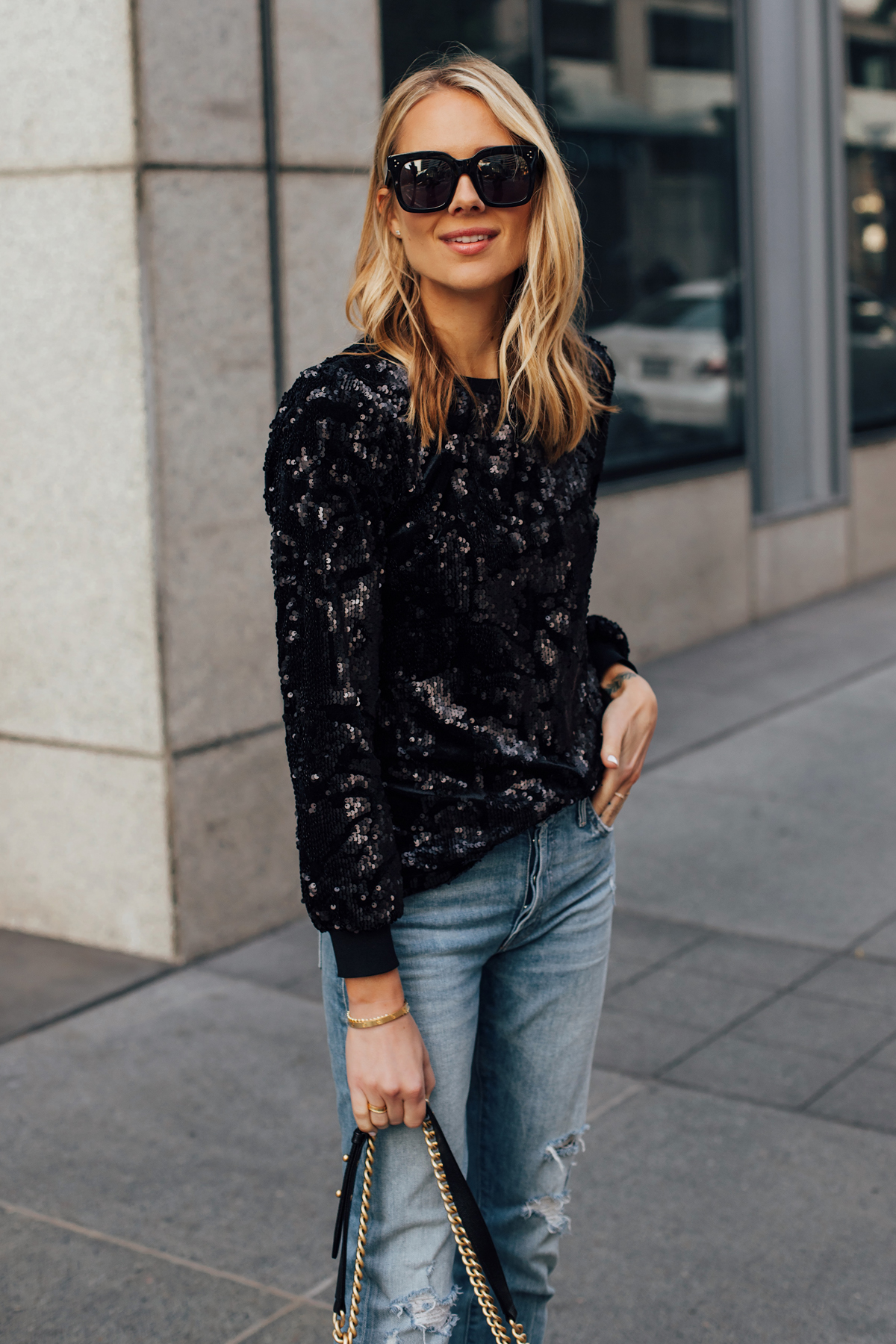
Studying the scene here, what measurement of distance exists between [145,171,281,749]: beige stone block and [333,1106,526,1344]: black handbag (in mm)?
2826

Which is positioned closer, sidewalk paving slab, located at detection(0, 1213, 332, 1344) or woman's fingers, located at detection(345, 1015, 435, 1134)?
woman's fingers, located at detection(345, 1015, 435, 1134)

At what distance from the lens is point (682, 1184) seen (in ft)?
11.6

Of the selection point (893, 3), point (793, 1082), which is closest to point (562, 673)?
point (793, 1082)

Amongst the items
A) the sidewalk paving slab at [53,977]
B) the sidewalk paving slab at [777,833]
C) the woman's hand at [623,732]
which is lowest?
the sidewalk paving slab at [53,977]

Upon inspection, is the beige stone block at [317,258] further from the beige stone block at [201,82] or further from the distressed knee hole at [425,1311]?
the distressed knee hole at [425,1311]

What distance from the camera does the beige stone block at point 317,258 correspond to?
501 cm

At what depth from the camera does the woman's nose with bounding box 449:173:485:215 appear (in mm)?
2051

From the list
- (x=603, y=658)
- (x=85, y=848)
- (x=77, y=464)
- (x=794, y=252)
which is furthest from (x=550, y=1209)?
(x=794, y=252)

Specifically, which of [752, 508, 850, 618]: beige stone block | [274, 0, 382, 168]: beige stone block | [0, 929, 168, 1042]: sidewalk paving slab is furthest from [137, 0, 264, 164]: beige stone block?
[752, 508, 850, 618]: beige stone block

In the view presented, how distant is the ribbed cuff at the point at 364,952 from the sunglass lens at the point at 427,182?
901mm

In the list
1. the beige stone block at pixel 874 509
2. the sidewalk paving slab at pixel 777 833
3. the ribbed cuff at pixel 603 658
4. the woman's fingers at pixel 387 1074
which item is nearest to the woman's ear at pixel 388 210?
the ribbed cuff at pixel 603 658

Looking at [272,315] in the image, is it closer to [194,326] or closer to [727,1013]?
[194,326]

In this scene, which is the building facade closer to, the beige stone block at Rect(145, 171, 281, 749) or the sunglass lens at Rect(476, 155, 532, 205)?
the beige stone block at Rect(145, 171, 281, 749)

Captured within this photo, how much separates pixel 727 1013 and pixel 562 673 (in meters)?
2.50
